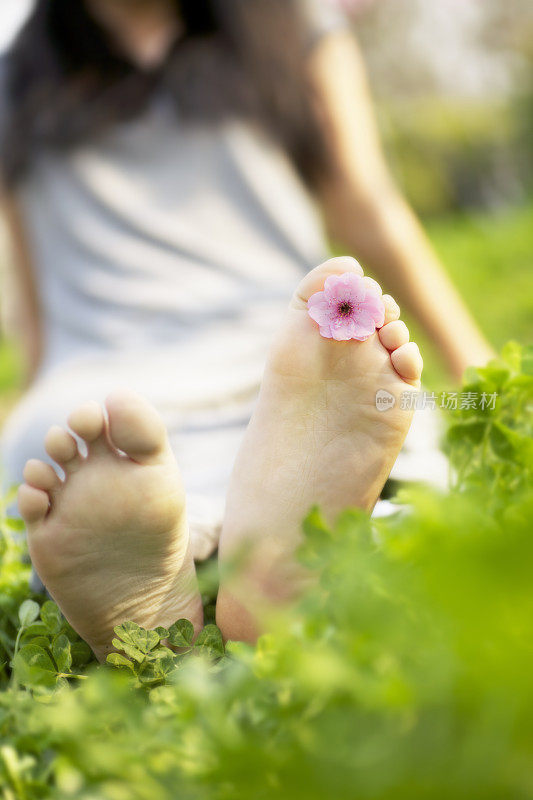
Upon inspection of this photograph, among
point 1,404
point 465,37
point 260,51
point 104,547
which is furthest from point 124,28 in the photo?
point 465,37

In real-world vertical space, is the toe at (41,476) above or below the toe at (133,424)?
below

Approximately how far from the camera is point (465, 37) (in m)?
6.34

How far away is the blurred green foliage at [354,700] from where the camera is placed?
0.28 meters

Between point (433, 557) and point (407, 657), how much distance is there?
58mm

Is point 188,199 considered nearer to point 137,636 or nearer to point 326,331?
point 326,331

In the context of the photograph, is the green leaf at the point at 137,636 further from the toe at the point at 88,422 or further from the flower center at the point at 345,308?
the flower center at the point at 345,308

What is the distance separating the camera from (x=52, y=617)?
68 cm

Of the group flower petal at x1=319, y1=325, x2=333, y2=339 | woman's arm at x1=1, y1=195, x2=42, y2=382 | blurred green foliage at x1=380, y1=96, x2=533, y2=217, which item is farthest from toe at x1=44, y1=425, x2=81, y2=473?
blurred green foliage at x1=380, y1=96, x2=533, y2=217

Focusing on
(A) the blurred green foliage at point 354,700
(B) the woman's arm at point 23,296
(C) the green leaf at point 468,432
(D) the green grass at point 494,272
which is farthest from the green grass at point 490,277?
(A) the blurred green foliage at point 354,700

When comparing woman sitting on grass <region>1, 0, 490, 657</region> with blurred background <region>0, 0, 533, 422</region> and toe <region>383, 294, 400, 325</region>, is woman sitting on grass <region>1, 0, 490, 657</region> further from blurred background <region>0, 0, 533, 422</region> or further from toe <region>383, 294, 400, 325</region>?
blurred background <region>0, 0, 533, 422</region>

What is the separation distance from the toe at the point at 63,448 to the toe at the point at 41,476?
0.5 inches

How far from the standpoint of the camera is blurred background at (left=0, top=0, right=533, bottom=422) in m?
6.11

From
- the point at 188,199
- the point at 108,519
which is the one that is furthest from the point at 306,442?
the point at 188,199

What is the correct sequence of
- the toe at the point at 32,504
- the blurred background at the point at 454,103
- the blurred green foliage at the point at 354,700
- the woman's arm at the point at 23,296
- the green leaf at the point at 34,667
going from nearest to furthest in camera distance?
the blurred green foliage at the point at 354,700 < the green leaf at the point at 34,667 < the toe at the point at 32,504 < the woman's arm at the point at 23,296 < the blurred background at the point at 454,103
